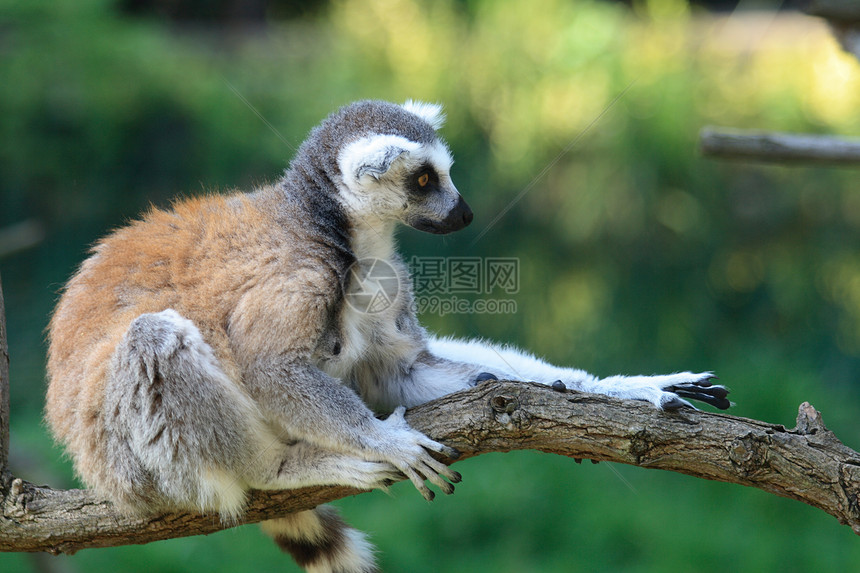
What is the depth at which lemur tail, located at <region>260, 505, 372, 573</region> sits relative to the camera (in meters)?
2.60

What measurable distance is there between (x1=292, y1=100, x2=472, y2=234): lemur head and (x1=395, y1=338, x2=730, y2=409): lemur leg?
18.1 inches

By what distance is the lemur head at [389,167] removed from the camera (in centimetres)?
256

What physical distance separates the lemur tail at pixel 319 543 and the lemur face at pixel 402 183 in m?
1.04

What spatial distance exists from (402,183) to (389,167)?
9 centimetres

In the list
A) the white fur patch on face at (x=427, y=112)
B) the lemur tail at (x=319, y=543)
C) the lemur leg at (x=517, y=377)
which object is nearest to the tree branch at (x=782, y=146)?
the white fur patch on face at (x=427, y=112)

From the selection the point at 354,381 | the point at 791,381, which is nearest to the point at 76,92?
the point at 354,381

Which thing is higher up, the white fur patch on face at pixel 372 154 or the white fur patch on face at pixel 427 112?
the white fur patch on face at pixel 427 112

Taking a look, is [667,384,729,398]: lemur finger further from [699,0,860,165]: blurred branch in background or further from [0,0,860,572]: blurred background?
[0,0,860,572]: blurred background

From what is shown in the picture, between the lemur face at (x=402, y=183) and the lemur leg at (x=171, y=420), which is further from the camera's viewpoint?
the lemur face at (x=402, y=183)

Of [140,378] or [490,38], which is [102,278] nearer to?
[140,378]

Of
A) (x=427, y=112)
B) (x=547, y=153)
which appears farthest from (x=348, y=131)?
(x=547, y=153)

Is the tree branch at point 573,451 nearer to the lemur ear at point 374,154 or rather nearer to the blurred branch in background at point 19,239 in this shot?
the lemur ear at point 374,154

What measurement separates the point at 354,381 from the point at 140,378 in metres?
0.74

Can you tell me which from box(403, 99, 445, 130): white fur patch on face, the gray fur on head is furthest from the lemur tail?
box(403, 99, 445, 130): white fur patch on face
